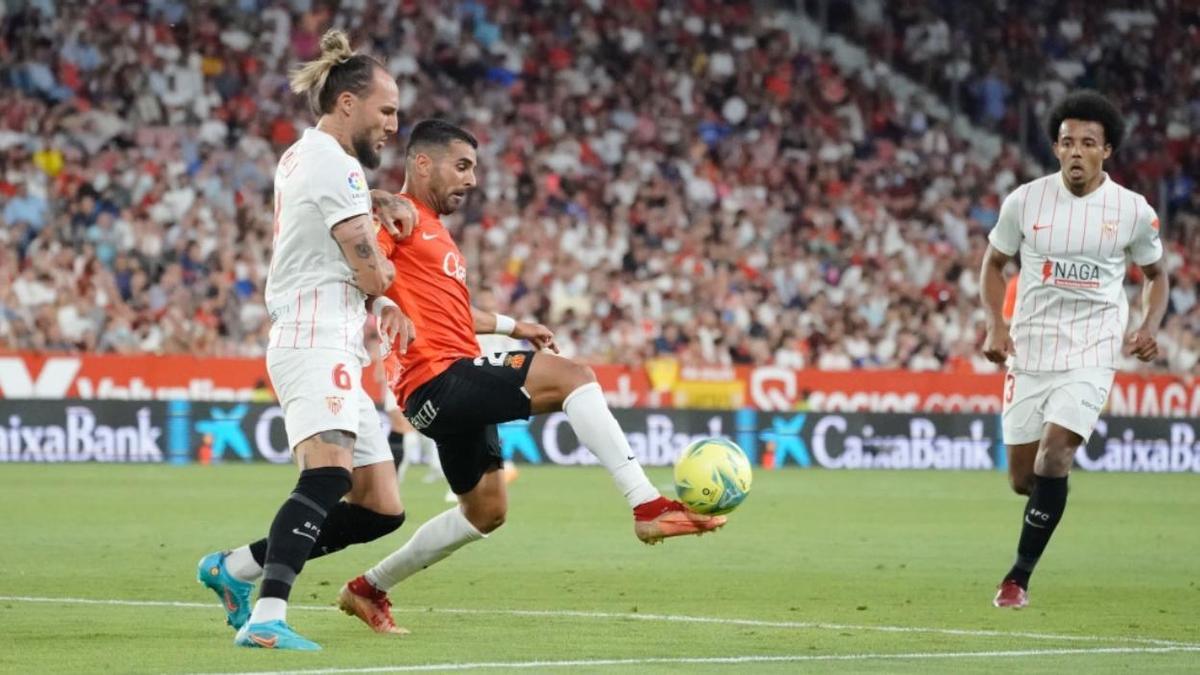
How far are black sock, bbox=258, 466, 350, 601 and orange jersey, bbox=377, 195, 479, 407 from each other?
843 millimetres

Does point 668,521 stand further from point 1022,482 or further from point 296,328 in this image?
point 1022,482

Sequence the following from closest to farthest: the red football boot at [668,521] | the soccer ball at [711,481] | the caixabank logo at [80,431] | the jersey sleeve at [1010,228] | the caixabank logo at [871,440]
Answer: the red football boot at [668,521] → the soccer ball at [711,481] → the jersey sleeve at [1010,228] → the caixabank logo at [80,431] → the caixabank logo at [871,440]

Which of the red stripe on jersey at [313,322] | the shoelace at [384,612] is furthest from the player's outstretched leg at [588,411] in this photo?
the shoelace at [384,612]

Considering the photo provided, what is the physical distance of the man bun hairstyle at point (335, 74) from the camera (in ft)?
27.0

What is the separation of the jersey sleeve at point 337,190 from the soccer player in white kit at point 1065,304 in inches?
169

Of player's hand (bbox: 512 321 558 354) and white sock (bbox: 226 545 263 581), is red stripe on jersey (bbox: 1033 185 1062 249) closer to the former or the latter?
player's hand (bbox: 512 321 558 354)

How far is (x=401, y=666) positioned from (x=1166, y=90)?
3254 cm

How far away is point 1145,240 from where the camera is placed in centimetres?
1113

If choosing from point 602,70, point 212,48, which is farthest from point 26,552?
point 602,70

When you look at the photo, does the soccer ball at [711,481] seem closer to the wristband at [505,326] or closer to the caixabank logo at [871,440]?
the wristband at [505,326]

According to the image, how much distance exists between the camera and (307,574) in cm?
1224

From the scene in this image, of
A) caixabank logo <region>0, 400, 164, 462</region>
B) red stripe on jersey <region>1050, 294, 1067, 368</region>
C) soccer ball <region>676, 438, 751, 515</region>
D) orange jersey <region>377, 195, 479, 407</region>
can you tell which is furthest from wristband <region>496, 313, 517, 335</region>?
caixabank logo <region>0, 400, 164, 462</region>

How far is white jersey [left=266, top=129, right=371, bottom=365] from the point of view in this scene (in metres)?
7.98

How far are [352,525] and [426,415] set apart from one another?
60 cm
